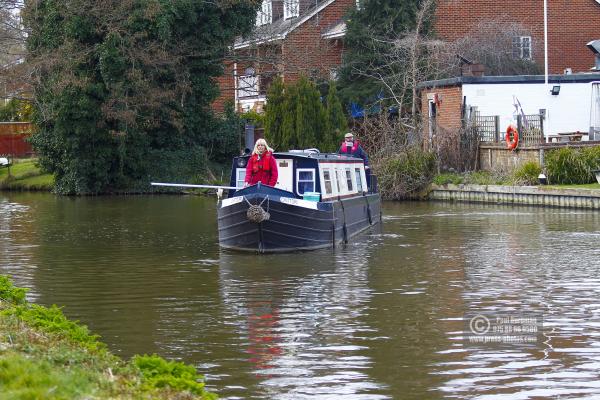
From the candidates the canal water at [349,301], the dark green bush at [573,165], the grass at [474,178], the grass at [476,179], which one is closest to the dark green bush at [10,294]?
the canal water at [349,301]

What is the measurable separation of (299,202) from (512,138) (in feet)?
55.6

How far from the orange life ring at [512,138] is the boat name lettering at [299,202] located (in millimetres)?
16046

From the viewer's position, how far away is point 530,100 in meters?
41.8

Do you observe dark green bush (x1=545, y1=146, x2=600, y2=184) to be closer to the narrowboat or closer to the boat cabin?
the narrowboat

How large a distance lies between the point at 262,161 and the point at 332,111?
21367 mm

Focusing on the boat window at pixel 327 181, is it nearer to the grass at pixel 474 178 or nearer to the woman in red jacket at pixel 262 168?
the woman in red jacket at pixel 262 168

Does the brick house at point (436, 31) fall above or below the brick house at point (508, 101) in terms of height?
above

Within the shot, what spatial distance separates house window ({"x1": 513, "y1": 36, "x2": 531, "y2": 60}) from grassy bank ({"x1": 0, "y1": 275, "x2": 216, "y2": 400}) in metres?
42.8

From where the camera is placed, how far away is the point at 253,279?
2002 centimetres

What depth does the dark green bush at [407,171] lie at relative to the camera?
128 feet

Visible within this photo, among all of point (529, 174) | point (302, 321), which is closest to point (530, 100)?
point (529, 174)

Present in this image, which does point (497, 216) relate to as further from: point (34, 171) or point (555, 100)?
point (34, 171)

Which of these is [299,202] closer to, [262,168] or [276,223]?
[276,223]

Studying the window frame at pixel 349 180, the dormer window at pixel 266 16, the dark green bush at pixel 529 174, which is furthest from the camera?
the dormer window at pixel 266 16
